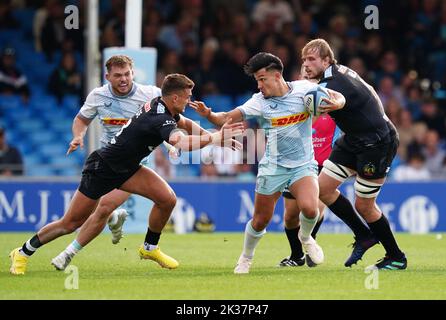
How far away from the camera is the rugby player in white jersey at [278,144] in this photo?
10648 millimetres

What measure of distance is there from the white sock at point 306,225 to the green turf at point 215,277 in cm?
37

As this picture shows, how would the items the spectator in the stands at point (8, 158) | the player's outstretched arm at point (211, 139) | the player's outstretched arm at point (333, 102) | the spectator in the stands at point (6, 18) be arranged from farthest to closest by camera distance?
the spectator in the stands at point (6, 18) < the spectator in the stands at point (8, 158) < the player's outstretched arm at point (333, 102) < the player's outstretched arm at point (211, 139)

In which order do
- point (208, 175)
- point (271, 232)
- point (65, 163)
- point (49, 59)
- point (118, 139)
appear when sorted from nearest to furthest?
point (118, 139)
point (271, 232)
point (208, 175)
point (65, 163)
point (49, 59)

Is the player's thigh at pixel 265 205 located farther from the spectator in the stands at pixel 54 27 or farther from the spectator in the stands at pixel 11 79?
the spectator in the stands at pixel 54 27

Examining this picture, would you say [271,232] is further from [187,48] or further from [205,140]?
[205,140]

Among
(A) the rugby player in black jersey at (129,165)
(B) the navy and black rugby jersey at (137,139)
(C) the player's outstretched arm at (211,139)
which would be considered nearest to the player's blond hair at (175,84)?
(A) the rugby player in black jersey at (129,165)

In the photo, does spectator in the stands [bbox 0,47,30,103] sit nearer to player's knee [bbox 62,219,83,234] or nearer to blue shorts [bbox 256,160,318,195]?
player's knee [bbox 62,219,83,234]

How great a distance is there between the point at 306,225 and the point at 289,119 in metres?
1.17

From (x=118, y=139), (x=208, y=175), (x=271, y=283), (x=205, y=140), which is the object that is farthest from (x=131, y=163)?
(x=208, y=175)

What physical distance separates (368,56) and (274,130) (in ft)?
40.7

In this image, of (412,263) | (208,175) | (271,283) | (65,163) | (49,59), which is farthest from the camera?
(49,59)

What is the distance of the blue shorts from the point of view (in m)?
10.7

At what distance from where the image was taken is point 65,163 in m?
21.5

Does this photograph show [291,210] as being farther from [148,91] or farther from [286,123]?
[148,91]
